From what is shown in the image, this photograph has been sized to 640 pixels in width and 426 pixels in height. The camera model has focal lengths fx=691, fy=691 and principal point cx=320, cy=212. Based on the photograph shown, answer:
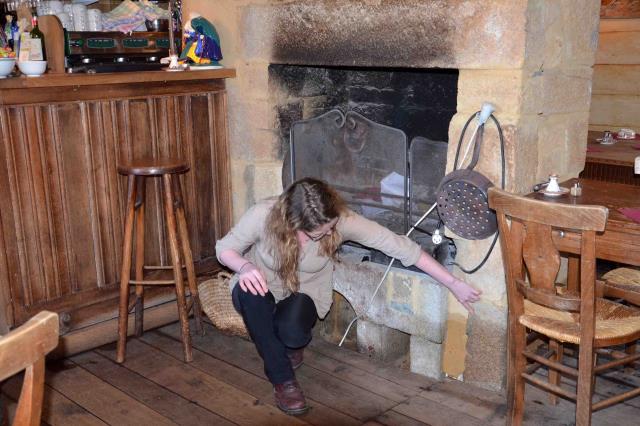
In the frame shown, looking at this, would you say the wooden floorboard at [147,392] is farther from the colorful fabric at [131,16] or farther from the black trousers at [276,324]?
the colorful fabric at [131,16]

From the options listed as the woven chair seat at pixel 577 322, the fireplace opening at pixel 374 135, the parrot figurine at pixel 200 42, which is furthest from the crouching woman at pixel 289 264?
the parrot figurine at pixel 200 42

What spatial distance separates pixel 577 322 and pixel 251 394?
1.19 meters

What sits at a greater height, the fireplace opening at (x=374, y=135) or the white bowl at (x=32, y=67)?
the white bowl at (x=32, y=67)

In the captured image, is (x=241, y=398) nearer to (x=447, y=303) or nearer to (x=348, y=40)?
(x=447, y=303)

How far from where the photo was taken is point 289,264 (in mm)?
2498

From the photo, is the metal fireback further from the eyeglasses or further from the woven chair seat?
the woven chair seat

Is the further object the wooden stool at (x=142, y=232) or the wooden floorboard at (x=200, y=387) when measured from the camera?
the wooden stool at (x=142, y=232)

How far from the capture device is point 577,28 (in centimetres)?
254

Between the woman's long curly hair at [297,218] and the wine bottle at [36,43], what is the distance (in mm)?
1173

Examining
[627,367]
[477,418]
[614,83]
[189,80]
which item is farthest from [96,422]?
[614,83]

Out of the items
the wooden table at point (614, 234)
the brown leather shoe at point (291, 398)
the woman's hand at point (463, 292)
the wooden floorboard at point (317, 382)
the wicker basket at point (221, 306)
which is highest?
the wooden table at point (614, 234)

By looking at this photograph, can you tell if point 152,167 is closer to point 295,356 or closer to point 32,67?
point 32,67

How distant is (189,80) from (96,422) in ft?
5.07

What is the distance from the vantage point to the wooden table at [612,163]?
3512mm
